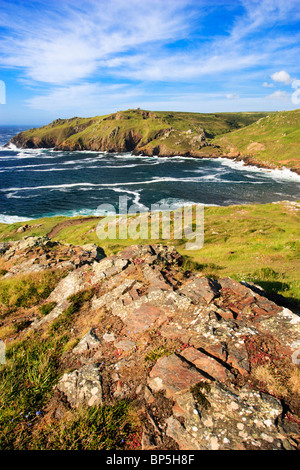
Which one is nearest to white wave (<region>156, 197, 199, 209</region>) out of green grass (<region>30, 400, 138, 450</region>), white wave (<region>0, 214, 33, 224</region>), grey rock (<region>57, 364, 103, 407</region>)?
white wave (<region>0, 214, 33, 224</region>)

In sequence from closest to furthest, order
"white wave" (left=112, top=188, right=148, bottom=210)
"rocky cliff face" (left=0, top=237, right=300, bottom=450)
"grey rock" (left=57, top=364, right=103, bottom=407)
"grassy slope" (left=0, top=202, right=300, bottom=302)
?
"rocky cliff face" (left=0, top=237, right=300, bottom=450)
"grey rock" (left=57, top=364, right=103, bottom=407)
"grassy slope" (left=0, top=202, right=300, bottom=302)
"white wave" (left=112, top=188, right=148, bottom=210)

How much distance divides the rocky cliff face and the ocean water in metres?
63.7

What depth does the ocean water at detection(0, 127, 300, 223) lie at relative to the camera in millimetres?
80812

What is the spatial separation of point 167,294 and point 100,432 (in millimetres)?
5649

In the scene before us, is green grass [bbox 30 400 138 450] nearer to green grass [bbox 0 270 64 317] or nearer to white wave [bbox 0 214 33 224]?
green grass [bbox 0 270 64 317]

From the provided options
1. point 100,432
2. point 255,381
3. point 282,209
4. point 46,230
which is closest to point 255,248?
point 255,381

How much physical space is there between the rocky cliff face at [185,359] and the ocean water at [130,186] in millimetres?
63659

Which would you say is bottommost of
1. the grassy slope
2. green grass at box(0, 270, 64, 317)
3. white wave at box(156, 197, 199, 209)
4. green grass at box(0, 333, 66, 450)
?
white wave at box(156, 197, 199, 209)

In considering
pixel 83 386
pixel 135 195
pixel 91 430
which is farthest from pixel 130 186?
pixel 91 430

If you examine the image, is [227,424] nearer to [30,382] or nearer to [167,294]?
[167,294]

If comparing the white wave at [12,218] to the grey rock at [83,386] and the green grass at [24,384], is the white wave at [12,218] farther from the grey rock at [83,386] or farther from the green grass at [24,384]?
the grey rock at [83,386]

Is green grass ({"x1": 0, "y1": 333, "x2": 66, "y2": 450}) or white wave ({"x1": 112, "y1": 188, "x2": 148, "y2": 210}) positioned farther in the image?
white wave ({"x1": 112, "y1": 188, "x2": 148, "y2": 210})

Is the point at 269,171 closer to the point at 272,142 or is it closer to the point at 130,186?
the point at 272,142

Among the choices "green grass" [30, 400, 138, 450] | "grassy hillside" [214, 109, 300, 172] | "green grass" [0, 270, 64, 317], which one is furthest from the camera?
"grassy hillside" [214, 109, 300, 172]
